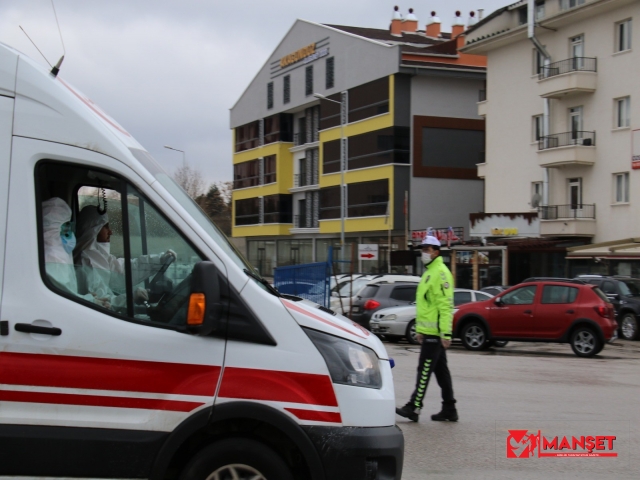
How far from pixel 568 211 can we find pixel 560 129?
4.06 metres

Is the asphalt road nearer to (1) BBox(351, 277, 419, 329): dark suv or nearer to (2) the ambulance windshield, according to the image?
(2) the ambulance windshield

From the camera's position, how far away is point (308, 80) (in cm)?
5738

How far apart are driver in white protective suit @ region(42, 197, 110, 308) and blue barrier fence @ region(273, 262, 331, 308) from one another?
13.5 metres

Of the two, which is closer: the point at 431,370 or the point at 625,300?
the point at 431,370

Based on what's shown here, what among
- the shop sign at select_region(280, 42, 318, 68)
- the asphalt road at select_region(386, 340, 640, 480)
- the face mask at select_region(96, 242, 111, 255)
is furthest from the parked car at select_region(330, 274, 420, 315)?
the shop sign at select_region(280, 42, 318, 68)

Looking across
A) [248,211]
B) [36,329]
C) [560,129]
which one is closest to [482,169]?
[560,129]

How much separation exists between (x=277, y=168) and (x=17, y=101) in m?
58.2

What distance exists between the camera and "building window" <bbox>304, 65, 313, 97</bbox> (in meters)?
57.1

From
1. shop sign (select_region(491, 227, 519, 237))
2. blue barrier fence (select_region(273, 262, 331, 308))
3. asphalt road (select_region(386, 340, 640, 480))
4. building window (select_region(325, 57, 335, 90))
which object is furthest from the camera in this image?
building window (select_region(325, 57, 335, 90))

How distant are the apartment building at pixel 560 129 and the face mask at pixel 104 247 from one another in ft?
92.2

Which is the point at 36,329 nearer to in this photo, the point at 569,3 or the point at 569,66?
the point at 569,66

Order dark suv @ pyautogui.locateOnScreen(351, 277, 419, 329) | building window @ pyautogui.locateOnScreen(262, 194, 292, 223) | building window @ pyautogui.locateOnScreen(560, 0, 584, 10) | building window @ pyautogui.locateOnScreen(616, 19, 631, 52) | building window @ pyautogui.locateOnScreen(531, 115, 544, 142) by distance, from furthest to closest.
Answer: building window @ pyautogui.locateOnScreen(262, 194, 292, 223) → building window @ pyautogui.locateOnScreen(531, 115, 544, 142) → building window @ pyautogui.locateOnScreen(560, 0, 584, 10) → building window @ pyautogui.locateOnScreen(616, 19, 631, 52) → dark suv @ pyautogui.locateOnScreen(351, 277, 419, 329)

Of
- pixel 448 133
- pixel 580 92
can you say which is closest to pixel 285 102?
pixel 448 133

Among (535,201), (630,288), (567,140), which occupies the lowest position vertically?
(630,288)
